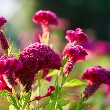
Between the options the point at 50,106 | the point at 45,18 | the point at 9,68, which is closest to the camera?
the point at 9,68

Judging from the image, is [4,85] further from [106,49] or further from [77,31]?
[106,49]

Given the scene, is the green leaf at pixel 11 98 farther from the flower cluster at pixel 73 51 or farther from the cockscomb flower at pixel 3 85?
the flower cluster at pixel 73 51

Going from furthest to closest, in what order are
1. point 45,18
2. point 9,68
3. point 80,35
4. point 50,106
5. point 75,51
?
point 45,18
point 80,35
point 75,51
point 50,106
point 9,68

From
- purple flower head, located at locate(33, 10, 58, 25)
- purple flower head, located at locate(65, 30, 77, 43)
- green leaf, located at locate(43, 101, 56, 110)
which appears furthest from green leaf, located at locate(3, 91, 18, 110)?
purple flower head, located at locate(33, 10, 58, 25)

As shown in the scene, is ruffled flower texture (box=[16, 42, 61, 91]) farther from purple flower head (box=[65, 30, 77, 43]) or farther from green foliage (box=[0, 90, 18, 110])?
purple flower head (box=[65, 30, 77, 43])

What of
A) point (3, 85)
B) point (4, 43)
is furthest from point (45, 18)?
point (3, 85)

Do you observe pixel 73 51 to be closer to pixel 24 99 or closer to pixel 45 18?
pixel 24 99
